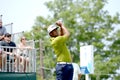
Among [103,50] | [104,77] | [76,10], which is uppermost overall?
[76,10]

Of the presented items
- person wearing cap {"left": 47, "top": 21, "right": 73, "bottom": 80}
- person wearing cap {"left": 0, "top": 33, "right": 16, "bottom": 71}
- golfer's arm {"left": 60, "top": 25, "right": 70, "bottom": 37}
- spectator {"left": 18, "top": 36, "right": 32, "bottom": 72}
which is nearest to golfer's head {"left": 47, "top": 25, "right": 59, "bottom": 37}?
person wearing cap {"left": 47, "top": 21, "right": 73, "bottom": 80}

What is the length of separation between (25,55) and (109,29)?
21247 millimetres

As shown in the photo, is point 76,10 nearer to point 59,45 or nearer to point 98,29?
point 98,29

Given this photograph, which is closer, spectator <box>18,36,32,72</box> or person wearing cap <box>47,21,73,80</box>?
person wearing cap <box>47,21,73,80</box>

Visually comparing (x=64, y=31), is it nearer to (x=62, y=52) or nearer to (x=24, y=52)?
(x=62, y=52)

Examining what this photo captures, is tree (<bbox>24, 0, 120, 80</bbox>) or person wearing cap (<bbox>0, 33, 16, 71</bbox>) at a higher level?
tree (<bbox>24, 0, 120, 80</bbox>)

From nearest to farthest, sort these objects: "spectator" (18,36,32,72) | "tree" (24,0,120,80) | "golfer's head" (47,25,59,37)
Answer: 1. "golfer's head" (47,25,59,37)
2. "spectator" (18,36,32,72)
3. "tree" (24,0,120,80)

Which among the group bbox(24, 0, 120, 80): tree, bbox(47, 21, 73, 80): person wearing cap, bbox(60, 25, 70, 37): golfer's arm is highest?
bbox(24, 0, 120, 80): tree

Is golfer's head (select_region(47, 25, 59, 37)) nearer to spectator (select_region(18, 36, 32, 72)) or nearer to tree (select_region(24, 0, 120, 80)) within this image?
spectator (select_region(18, 36, 32, 72))

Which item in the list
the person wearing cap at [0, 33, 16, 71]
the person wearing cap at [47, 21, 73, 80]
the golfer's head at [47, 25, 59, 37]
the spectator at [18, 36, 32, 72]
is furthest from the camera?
A: the spectator at [18, 36, 32, 72]

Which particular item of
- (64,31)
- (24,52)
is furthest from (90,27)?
(64,31)

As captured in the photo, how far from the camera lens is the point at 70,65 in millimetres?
7117

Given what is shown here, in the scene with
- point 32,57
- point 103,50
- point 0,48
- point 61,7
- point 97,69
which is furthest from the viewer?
point 61,7

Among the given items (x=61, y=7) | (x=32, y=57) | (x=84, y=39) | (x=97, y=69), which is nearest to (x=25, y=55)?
(x=32, y=57)
